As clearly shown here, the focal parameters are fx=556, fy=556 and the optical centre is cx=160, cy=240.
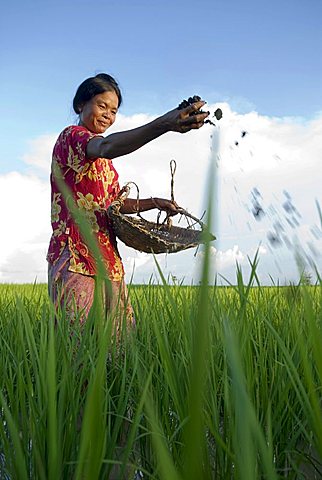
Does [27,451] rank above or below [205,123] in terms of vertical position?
below

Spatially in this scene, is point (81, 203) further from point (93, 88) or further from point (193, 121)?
point (193, 121)

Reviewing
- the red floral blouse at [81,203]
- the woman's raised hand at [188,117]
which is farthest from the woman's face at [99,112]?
the woman's raised hand at [188,117]

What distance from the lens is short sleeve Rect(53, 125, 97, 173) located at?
6.79 feet

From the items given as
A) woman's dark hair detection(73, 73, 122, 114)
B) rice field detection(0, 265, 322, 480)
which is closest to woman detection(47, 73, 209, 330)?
woman's dark hair detection(73, 73, 122, 114)

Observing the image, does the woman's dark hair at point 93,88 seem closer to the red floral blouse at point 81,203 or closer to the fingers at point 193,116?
the red floral blouse at point 81,203

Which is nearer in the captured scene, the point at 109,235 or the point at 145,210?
the point at 109,235

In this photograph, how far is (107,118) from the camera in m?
2.35

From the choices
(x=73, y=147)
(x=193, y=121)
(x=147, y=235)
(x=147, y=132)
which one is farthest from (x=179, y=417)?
(x=73, y=147)

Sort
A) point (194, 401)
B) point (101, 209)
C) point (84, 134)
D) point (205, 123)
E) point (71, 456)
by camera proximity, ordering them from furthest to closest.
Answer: point (101, 209) → point (84, 134) → point (205, 123) → point (71, 456) → point (194, 401)

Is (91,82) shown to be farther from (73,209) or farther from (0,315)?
(73,209)

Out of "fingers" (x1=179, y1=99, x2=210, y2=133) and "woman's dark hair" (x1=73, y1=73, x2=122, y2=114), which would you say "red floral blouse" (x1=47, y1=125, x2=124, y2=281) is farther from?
"fingers" (x1=179, y1=99, x2=210, y2=133)

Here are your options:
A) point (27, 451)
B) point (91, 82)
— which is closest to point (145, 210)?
point (91, 82)

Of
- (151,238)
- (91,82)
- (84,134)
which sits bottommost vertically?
(151,238)

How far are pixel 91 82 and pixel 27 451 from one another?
1.78m
